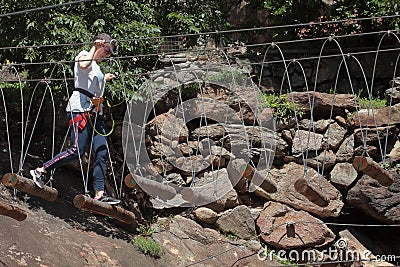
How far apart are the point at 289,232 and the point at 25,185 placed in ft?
11.0

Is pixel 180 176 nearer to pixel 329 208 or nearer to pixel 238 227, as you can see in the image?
pixel 238 227

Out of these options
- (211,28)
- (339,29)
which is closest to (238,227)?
(211,28)

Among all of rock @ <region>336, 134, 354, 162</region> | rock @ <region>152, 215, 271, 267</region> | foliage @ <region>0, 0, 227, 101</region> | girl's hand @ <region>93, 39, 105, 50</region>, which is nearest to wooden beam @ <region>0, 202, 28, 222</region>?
girl's hand @ <region>93, 39, 105, 50</region>

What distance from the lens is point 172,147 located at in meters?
6.57

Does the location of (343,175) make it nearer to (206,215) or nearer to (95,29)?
(206,215)

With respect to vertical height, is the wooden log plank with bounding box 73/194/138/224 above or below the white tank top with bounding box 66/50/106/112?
below

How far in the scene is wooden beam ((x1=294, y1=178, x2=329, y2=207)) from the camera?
372 cm

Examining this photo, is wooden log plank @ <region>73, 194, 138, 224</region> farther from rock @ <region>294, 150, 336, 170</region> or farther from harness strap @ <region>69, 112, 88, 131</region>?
rock @ <region>294, 150, 336, 170</region>

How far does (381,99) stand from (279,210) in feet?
6.13

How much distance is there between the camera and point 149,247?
229 inches

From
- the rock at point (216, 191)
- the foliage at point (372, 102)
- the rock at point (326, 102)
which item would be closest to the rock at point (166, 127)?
the rock at point (216, 191)

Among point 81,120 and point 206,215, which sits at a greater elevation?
point 81,120

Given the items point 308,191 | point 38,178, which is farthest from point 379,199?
point 38,178

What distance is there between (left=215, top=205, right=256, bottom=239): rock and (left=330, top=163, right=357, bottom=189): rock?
93 centimetres
